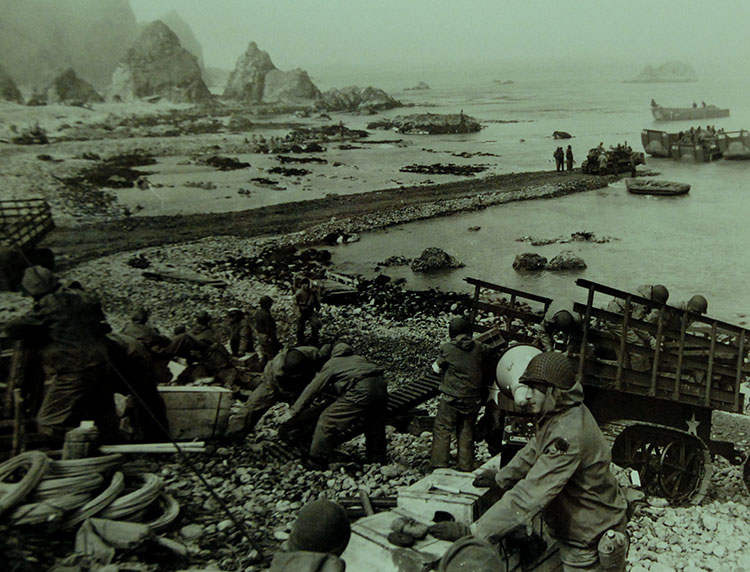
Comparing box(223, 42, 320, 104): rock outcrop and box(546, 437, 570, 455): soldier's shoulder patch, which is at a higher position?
box(223, 42, 320, 104): rock outcrop

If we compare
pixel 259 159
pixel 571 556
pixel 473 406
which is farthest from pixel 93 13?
pixel 571 556

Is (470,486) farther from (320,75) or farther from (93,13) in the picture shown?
(93,13)

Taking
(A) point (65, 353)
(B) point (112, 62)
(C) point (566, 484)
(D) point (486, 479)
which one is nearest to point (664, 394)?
(D) point (486, 479)

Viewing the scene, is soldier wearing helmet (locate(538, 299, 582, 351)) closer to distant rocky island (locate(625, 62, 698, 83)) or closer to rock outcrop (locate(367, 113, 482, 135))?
rock outcrop (locate(367, 113, 482, 135))

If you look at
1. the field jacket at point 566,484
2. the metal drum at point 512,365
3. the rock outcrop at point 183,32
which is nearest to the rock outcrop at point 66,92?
the rock outcrop at point 183,32

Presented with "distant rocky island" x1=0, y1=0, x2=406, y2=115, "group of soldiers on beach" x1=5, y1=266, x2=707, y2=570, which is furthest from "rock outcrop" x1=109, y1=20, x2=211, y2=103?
"group of soldiers on beach" x1=5, y1=266, x2=707, y2=570
